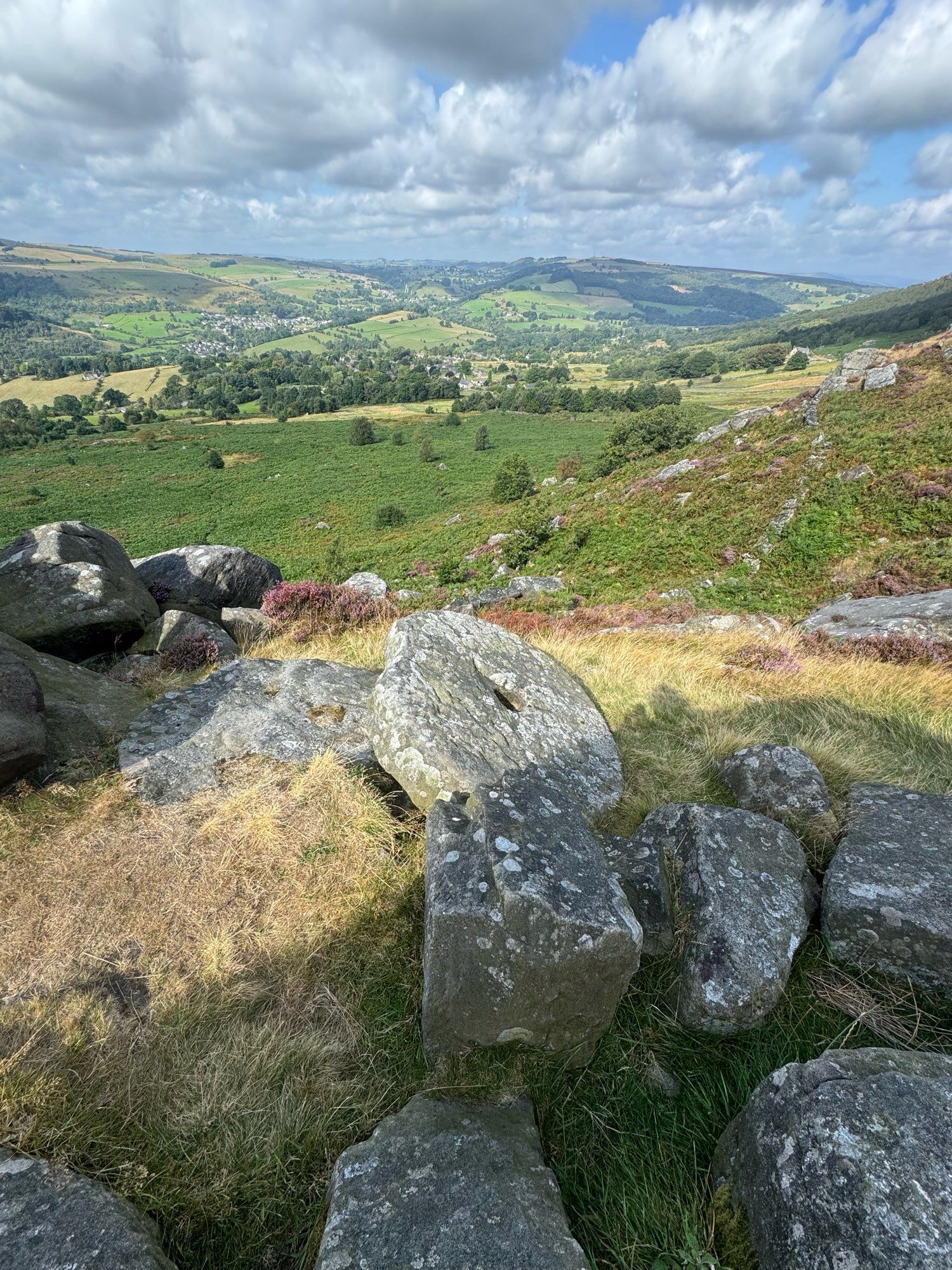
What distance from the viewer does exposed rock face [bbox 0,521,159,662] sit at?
10430mm

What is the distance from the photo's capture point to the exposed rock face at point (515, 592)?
2220cm

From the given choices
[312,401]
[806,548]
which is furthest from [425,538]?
[312,401]

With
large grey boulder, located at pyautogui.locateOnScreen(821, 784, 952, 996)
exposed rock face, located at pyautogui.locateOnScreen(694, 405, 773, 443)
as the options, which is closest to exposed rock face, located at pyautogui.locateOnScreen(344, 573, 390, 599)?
large grey boulder, located at pyautogui.locateOnScreen(821, 784, 952, 996)

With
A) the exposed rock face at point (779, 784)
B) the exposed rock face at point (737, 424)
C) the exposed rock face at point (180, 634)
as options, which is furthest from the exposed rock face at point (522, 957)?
the exposed rock face at point (737, 424)

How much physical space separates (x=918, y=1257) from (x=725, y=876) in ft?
8.29

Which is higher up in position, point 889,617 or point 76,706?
point 76,706

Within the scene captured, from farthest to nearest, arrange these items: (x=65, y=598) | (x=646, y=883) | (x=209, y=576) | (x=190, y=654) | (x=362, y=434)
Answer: (x=362, y=434)
(x=209, y=576)
(x=65, y=598)
(x=190, y=654)
(x=646, y=883)

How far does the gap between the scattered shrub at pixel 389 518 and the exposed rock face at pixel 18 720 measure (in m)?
53.9

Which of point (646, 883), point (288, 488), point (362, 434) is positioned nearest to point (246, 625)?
point (646, 883)

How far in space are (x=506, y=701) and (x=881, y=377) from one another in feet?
118

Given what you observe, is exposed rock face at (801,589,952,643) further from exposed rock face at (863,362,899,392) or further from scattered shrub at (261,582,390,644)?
exposed rock face at (863,362,899,392)

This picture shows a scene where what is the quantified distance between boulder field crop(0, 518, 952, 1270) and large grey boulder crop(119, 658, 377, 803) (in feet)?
0.11

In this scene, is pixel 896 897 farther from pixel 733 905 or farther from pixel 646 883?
pixel 646 883

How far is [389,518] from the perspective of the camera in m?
59.6
